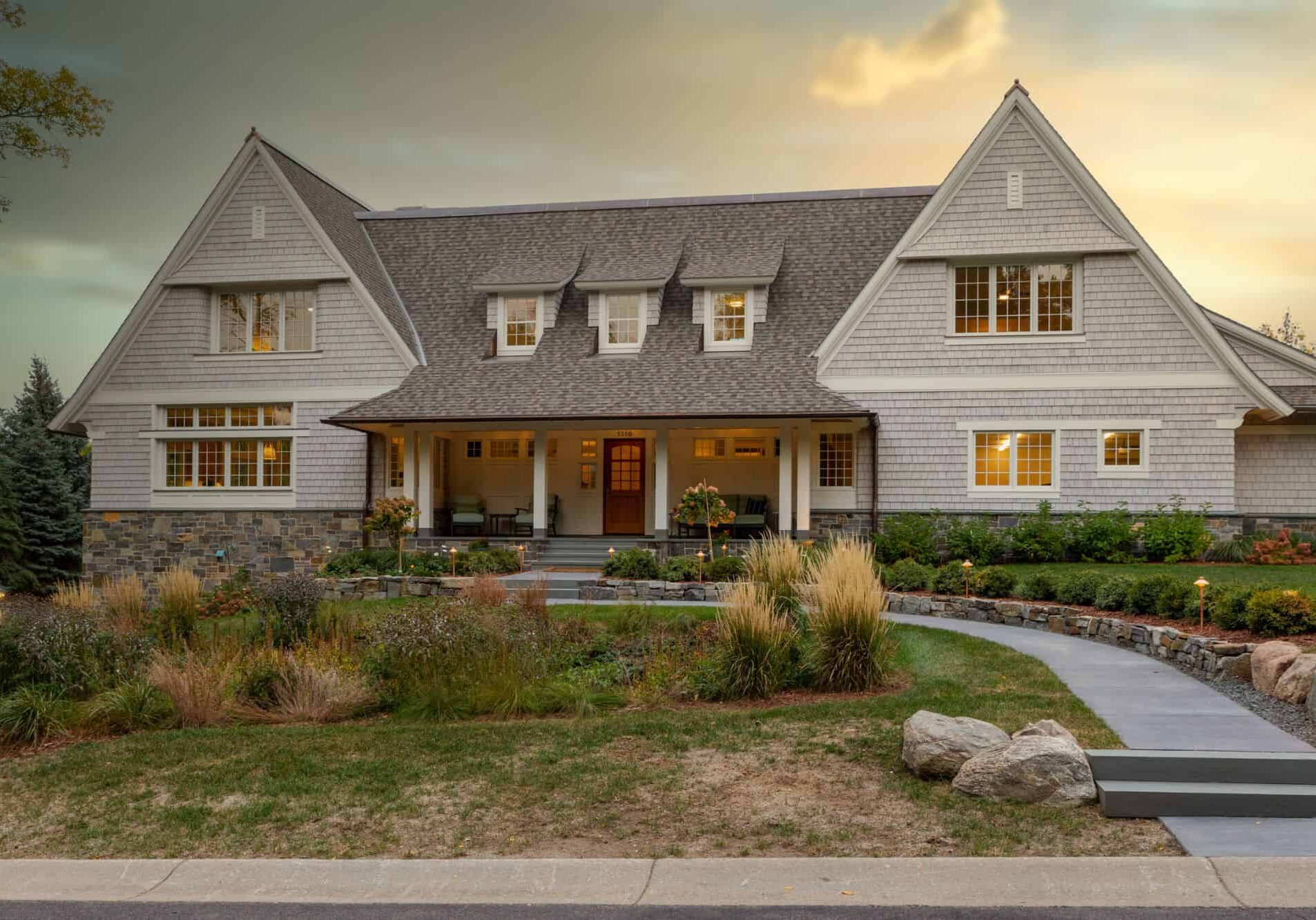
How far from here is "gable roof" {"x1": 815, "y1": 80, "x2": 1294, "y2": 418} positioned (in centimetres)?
1817

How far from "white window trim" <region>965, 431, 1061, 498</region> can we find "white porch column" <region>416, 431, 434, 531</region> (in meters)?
10.5

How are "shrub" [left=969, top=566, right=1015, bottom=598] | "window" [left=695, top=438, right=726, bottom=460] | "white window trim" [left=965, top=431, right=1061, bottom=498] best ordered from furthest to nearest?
"window" [left=695, top=438, right=726, bottom=460] < "white window trim" [left=965, top=431, right=1061, bottom=498] < "shrub" [left=969, top=566, right=1015, bottom=598]

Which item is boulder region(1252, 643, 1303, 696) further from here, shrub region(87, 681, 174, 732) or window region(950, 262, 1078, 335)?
window region(950, 262, 1078, 335)

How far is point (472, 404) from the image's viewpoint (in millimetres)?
19531

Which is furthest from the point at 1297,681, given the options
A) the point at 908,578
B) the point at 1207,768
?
the point at 908,578

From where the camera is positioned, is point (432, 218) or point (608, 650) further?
point (432, 218)

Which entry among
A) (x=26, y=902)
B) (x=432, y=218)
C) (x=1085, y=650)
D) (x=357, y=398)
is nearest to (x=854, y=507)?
(x=1085, y=650)

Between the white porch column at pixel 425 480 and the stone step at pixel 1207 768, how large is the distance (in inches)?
A: 618

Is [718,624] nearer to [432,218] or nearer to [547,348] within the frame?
[547,348]

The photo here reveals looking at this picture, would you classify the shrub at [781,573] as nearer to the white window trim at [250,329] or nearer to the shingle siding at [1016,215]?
the shingle siding at [1016,215]

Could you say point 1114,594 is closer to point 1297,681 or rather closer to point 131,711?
point 1297,681

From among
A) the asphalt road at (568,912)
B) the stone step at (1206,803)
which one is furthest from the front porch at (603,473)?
the asphalt road at (568,912)

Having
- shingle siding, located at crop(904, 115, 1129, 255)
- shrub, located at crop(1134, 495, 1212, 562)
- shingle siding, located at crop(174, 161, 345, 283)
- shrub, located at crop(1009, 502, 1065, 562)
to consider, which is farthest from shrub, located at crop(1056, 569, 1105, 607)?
shingle siding, located at crop(174, 161, 345, 283)

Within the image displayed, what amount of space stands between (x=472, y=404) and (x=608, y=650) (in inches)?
377
